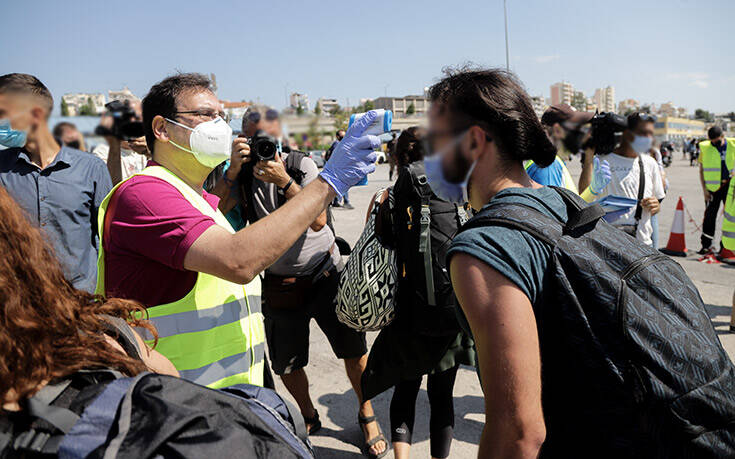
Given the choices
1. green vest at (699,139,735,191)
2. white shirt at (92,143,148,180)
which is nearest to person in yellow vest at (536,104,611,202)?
white shirt at (92,143,148,180)

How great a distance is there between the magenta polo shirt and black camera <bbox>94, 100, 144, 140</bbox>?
602 millimetres

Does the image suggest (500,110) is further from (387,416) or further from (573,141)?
(387,416)

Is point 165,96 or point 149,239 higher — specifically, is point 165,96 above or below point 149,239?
above

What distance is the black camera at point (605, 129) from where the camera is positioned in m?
2.64

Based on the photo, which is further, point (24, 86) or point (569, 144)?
point (24, 86)

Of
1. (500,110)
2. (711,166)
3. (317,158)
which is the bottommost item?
(711,166)

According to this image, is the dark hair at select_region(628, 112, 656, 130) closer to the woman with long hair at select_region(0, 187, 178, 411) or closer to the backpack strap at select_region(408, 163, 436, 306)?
the backpack strap at select_region(408, 163, 436, 306)

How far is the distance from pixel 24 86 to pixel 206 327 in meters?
2.15

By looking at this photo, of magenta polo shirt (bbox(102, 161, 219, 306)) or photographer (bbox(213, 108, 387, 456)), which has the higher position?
magenta polo shirt (bbox(102, 161, 219, 306))

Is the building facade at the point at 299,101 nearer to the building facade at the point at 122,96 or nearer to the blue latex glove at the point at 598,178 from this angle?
the building facade at the point at 122,96

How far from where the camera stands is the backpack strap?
2340 mm

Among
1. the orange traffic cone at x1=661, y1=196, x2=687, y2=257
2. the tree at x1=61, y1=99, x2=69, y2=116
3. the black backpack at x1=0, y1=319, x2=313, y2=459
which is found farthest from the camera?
the orange traffic cone at x1=661, y1=196, x2=687, y2=257

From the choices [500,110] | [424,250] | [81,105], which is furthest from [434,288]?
[81,105]

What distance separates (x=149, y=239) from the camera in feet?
5.28
